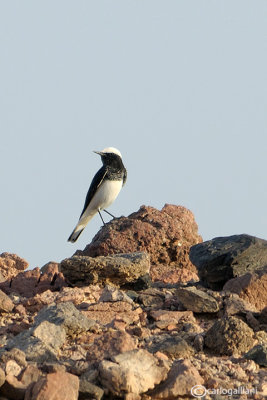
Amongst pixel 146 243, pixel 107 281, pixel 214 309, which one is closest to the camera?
pixel 214 309

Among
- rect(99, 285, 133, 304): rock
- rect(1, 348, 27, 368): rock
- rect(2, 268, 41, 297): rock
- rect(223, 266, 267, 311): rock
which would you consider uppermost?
rect(223, 266, 267, 311): rock

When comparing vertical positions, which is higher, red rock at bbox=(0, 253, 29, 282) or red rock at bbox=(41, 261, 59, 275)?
red rock at bbox=(41, 261, 59, 275)

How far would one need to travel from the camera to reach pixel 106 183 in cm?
1625

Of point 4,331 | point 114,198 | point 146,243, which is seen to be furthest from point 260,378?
point 114,198

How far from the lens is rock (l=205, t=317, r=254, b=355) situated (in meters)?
7.51

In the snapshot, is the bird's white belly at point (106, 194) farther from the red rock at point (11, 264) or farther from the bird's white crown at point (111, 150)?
the red rock at point (11, 264)

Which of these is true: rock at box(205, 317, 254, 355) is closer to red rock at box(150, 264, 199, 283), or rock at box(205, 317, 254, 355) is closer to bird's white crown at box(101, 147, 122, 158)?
red rock at box(150, 264, 199, 283)

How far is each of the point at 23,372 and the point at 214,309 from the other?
121 inches

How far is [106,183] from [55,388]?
10.6 m

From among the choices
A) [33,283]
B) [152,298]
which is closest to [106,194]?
[33,283]

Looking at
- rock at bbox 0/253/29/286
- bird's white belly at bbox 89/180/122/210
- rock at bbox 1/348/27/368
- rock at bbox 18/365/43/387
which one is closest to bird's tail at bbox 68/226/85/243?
bird's white belly at bbox 89/180/122/210

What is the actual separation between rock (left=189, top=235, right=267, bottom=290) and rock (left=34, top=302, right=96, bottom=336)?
2.86m

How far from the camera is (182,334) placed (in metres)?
7.86

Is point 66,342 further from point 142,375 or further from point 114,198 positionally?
point 114,198
